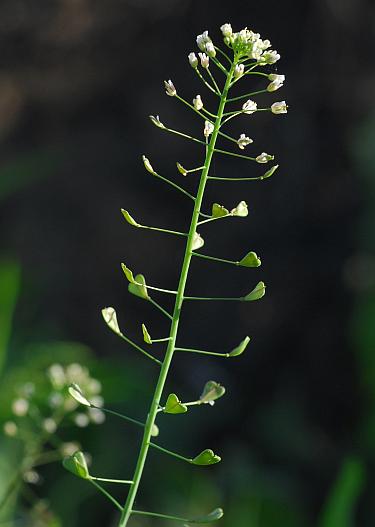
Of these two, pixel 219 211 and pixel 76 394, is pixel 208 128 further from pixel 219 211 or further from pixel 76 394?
pixel 76 394

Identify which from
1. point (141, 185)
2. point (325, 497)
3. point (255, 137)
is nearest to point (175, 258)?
point (141, 185)

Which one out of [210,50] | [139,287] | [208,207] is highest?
[210,50]

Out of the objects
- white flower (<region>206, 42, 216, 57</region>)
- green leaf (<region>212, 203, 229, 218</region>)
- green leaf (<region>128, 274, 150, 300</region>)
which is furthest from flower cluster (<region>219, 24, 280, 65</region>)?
green leaf (<region>128, 274, 150, 300</region>)

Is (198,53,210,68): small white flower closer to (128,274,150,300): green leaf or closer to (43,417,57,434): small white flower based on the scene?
(128,274,150,300): green leaf

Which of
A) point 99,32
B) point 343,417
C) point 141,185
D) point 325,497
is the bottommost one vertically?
point 325,497

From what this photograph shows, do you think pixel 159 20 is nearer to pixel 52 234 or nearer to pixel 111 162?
A: pixel 111 162

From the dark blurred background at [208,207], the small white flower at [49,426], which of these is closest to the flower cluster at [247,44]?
the small white flower at [49,426]

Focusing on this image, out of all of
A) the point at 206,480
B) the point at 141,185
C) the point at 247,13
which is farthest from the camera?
the point at 141,185

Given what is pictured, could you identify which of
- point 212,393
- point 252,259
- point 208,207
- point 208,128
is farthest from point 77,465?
point 208,207
